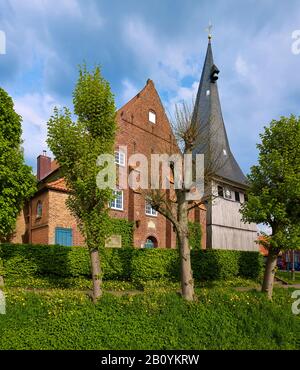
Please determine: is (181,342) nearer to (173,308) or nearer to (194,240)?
(173,308)

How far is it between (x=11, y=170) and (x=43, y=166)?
15.8 meters

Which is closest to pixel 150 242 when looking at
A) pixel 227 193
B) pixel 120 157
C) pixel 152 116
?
pixel 120 157

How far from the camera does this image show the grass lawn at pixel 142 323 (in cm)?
876

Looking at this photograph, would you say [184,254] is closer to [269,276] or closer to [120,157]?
[269,276]

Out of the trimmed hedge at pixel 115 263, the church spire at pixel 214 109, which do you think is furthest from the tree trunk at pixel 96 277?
the church spire at pixel 214 109

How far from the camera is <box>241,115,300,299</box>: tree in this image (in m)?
13.7

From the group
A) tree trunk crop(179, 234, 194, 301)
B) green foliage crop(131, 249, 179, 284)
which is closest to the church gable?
green foliage crop(131, 249, 179, 284)

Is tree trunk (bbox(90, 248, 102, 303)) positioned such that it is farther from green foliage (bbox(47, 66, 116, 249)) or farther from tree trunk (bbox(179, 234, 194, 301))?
tree trunk (bbox(179, 234, 194, 301))

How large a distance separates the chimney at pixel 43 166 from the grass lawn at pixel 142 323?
19.2 meters

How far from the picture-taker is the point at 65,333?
8805 millimetres

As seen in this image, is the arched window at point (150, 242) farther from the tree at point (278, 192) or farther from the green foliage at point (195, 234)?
the tree at point (278, 192)
